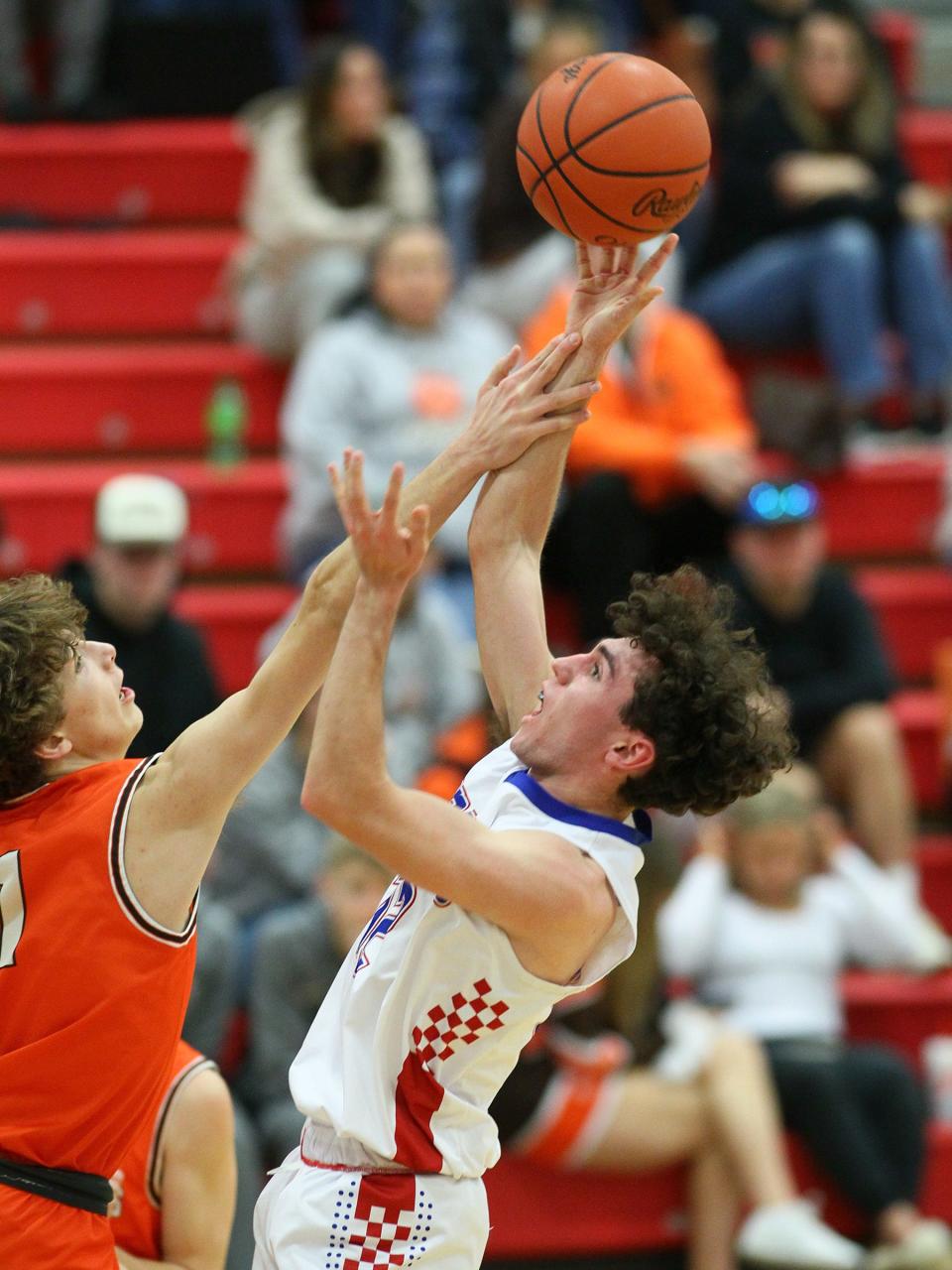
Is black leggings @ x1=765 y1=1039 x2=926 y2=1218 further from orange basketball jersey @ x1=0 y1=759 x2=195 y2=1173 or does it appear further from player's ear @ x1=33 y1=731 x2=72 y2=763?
player's ear @ x1=33 y1=731 x2=72 y2=763

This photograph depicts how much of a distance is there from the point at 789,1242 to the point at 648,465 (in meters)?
2.91

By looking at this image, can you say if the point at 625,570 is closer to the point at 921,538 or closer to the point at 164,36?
the point at 921,538

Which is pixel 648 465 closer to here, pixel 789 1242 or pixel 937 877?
pixel 937 877

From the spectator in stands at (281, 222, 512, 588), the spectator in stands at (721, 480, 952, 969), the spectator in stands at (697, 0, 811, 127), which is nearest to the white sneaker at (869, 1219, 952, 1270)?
the spectator in stands at (721, 480, 952, 969)

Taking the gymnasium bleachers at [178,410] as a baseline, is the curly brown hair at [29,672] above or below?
above

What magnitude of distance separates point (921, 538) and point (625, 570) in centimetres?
181

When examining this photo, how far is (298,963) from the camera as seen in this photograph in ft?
19.9

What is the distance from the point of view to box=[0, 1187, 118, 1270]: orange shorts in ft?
10.5

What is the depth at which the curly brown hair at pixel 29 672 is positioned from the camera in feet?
10.4

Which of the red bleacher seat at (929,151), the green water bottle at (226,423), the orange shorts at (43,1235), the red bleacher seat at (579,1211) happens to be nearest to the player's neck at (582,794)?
the orange shorts at (43,1235)

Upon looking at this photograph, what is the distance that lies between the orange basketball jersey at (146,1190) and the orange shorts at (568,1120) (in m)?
2.53

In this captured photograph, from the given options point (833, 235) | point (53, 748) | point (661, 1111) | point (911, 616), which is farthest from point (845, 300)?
point (53, 748)

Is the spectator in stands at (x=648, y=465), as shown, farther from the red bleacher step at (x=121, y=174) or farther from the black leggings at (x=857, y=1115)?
the red bleacher step at (x=121, y=174)

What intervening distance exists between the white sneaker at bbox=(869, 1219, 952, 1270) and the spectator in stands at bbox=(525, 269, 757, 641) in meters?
2.36
